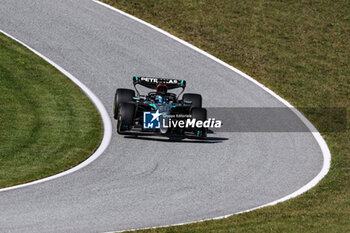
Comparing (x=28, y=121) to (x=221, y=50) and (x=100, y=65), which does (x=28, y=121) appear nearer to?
(x=100, y=65)

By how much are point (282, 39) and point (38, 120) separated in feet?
42.6

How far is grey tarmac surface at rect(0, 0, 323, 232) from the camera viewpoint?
1191 centimetres

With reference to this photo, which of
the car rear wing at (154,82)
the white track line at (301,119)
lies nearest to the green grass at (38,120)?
the car rear wing at (154,82)

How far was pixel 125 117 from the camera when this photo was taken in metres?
17.2

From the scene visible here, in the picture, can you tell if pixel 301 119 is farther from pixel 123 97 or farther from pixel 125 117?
pixel 125 117

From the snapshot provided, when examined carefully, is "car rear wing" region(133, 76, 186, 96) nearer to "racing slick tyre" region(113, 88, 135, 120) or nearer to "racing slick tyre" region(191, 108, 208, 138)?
"racing slick tyre" region(113, 88, 135, 120)

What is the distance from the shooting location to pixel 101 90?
21656 mm

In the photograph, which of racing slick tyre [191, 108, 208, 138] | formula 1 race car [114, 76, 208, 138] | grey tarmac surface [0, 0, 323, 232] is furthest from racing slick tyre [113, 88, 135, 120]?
racing slick tyre [191, 108, 208, 138]

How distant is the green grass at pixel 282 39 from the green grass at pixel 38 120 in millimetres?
6162

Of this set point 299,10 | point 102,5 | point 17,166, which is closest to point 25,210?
point 17,166

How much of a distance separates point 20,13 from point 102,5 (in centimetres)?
350

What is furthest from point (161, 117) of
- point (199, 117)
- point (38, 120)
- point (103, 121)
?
point (38, 120)

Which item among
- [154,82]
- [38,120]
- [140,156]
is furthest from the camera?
[154,82]

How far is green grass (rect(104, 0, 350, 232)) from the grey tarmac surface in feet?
3.27
